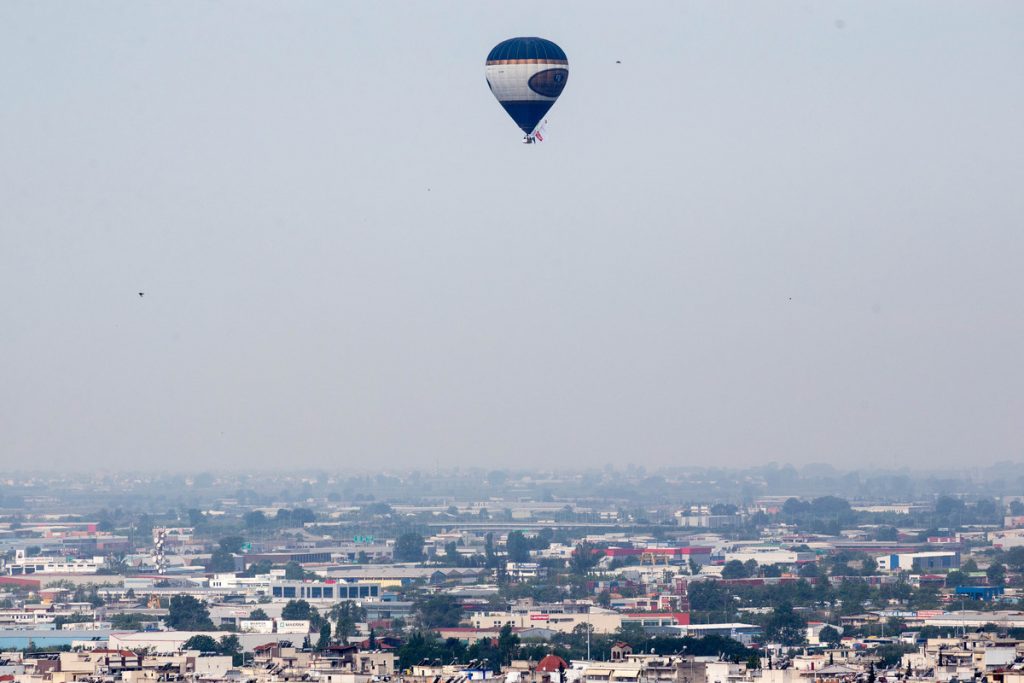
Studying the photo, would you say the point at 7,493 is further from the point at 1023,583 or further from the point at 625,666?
the point at 625,666

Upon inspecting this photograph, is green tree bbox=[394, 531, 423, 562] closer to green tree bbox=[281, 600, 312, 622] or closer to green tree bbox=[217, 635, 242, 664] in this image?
green tree bbox=[281, 600, 312, 622]

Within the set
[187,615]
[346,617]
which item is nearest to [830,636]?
[346,617]

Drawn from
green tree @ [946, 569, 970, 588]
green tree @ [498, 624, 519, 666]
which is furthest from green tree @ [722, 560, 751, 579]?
green tree @ [498, 624, 519, 666]

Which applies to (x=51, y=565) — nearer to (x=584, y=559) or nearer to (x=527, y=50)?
(x=584, y=559)

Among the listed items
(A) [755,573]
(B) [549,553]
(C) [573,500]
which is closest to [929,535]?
(B) [549,553]

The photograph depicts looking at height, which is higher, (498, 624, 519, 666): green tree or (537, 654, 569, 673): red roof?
(498, 624, 519, 666): green tree

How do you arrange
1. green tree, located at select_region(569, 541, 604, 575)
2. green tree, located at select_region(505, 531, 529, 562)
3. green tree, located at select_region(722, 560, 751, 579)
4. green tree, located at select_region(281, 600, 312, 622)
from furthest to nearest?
green tree, located at select_region(505, 531, 529, 562), green tree, located at select_region(569, 541, 604, 575), green tree, located at select_region(722, 560, 751, 579), green tree, located at select_region(281, 600, 312, 622)

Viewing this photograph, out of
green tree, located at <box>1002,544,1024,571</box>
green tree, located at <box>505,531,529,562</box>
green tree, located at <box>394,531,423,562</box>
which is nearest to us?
green tree, located at <box>1002,544,1024,571</box>
